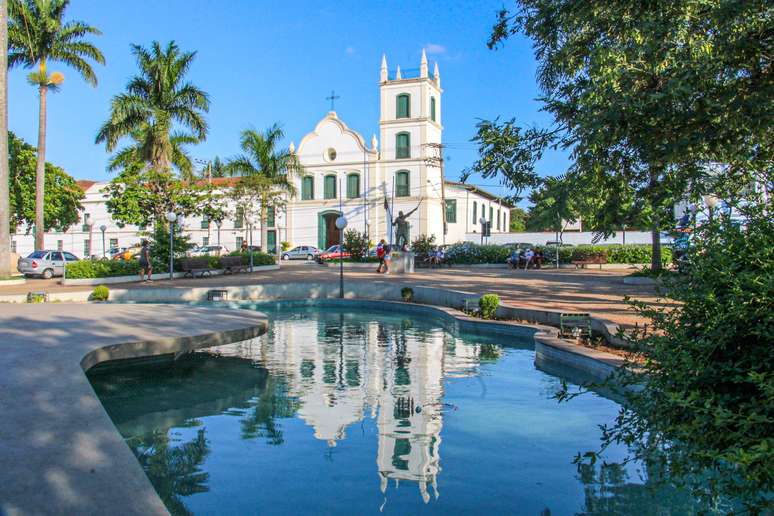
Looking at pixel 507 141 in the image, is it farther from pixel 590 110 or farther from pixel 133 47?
pixel 133 47

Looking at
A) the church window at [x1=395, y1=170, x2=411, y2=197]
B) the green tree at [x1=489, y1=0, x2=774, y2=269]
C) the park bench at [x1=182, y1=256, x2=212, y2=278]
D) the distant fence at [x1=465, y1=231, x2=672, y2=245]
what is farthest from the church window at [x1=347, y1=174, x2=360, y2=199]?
the green tree at [x1=489, y1=0, x2=774, y2=269]

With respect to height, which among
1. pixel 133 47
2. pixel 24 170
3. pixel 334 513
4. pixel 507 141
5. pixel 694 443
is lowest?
pixel 334 513

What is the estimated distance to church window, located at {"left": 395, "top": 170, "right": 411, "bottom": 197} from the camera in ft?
150

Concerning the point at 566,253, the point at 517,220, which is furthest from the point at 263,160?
the point at 517,220

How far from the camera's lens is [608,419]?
6.51 meters

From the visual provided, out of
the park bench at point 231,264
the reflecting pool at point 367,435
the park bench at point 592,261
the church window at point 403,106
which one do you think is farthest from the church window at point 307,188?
the reflecting pool at point 367,435

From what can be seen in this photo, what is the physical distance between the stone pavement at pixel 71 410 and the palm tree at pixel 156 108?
62.3 feet

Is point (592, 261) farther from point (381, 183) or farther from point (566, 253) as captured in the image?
point (381, 183)

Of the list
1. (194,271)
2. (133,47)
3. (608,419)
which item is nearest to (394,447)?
(608,419)

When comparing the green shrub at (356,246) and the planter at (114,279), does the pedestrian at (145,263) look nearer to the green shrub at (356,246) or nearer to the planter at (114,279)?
the planter at (114,279)

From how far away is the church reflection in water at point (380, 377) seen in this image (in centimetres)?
556

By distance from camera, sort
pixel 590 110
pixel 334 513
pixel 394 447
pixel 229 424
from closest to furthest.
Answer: pixel 334 513
pixel 590 110
pixel 394 447
pixel 229 424

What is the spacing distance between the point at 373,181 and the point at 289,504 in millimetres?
42493

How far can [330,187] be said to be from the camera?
47.4 meters
